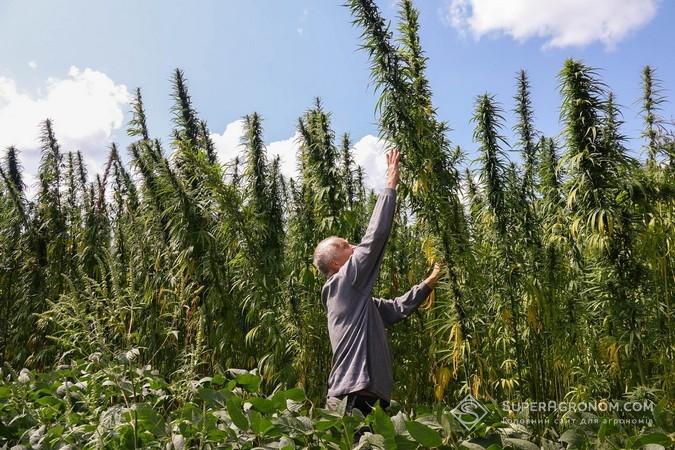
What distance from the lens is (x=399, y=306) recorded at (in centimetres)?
271

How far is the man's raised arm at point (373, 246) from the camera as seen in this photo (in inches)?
93.1

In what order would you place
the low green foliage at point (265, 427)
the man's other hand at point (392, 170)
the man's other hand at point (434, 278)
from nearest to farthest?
the low green foliage at point (265, 427)
the man's other hand at point (392, 170)
the man's other hand at point (434, 278)

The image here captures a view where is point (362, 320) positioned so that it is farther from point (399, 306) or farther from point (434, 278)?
point (434, 278)

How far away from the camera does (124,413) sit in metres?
1.54

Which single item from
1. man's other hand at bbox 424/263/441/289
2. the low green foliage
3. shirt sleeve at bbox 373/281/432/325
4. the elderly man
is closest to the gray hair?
the elderly man

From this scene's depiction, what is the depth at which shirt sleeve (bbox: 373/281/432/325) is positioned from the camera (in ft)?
8.82

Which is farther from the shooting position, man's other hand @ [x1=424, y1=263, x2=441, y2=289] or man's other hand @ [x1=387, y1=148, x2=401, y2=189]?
man's other hand @ [x1=424, y1=263, x2=441, y2=289]

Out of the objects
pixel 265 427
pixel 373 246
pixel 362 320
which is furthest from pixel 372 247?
pixel 265 427

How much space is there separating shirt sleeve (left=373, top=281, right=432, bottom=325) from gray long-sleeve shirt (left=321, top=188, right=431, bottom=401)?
20 cm

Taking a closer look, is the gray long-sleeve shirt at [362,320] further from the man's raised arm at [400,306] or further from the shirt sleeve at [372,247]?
the man's raised arm at [400,306]

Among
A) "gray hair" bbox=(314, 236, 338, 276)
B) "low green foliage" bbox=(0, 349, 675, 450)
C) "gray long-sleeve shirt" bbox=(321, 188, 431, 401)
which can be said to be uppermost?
"gray hair" bbox=(314, 236, 338, 276)

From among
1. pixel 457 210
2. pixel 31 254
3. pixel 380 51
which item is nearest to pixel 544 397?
pixel 457 210

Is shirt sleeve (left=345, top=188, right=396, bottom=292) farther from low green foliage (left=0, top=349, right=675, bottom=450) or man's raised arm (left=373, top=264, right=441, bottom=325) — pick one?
low green foliage (left=0, top=349, right=675, bottom=450)

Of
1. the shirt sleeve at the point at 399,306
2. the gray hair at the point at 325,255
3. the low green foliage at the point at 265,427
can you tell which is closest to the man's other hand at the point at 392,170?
the gray hair at the point at 325,255
